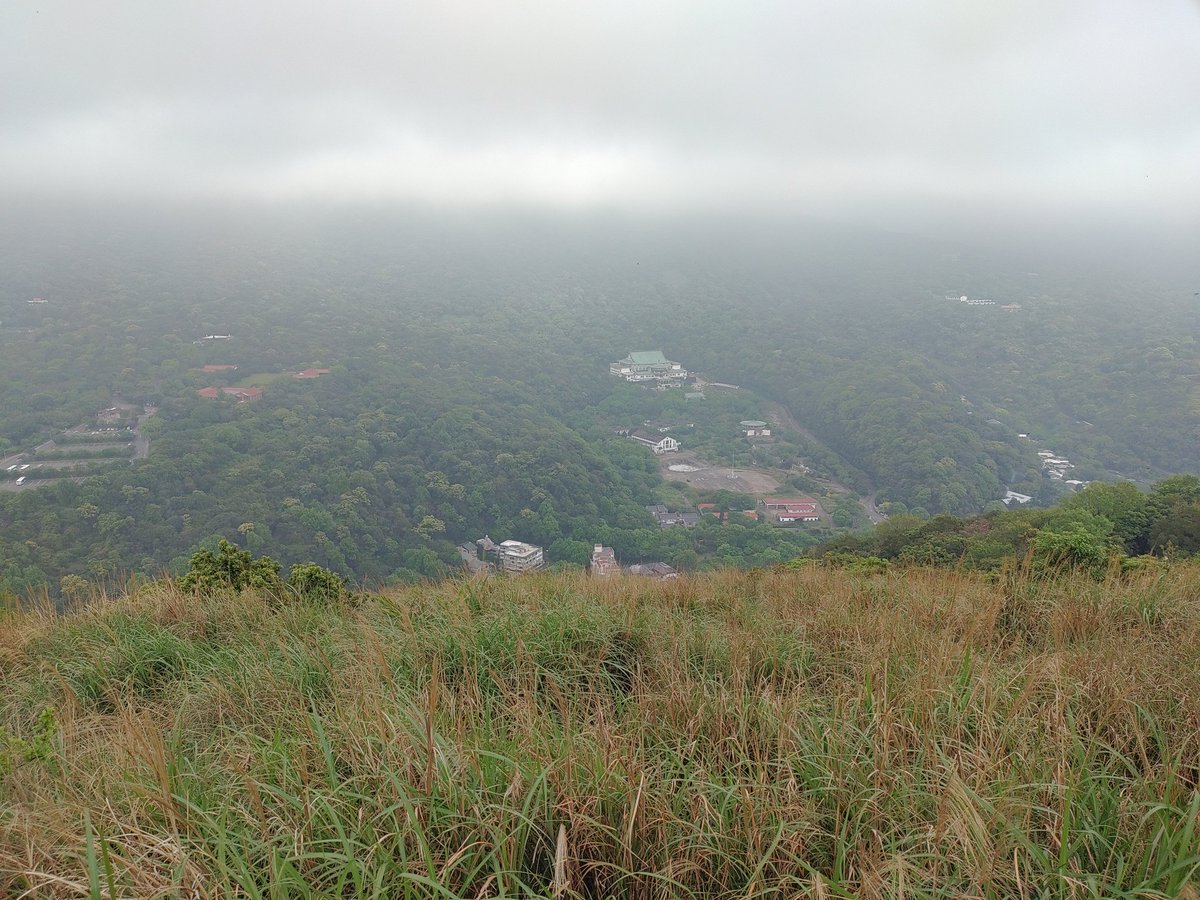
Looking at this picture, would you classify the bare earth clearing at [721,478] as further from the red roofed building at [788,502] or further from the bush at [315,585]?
the bush at [315,585]

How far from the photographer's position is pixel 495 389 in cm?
5484

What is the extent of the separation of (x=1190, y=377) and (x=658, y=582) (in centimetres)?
6406

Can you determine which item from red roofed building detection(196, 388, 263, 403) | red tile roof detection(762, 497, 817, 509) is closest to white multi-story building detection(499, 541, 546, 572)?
red tile roof detection(762, 497, 817, 509)

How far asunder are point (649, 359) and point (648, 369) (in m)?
2.89

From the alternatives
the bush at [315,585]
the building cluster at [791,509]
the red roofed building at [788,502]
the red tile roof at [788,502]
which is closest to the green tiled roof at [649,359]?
the red tile roof at [788,502]

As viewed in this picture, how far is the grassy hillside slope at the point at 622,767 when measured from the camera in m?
1.47

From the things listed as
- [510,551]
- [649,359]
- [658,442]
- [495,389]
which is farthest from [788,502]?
[649,359]

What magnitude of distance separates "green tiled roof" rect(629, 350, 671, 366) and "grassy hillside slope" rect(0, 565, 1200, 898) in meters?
66.2

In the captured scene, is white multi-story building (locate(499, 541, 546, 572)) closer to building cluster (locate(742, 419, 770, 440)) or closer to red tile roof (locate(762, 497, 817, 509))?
red tile roof (locate(762, 497, 817, 509))

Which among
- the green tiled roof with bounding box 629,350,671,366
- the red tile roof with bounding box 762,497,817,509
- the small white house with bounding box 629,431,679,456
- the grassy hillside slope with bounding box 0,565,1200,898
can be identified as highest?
the grassy hillside slope with bounding box 0,565,1200,898

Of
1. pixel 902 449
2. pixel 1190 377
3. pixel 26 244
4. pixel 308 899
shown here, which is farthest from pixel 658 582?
pixel 26 244

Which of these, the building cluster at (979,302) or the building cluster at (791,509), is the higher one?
the building cluster at (979,302)

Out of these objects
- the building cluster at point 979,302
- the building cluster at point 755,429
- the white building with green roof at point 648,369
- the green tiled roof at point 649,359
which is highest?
the building cluster at point 979,302

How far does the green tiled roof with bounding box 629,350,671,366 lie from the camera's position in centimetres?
6869
